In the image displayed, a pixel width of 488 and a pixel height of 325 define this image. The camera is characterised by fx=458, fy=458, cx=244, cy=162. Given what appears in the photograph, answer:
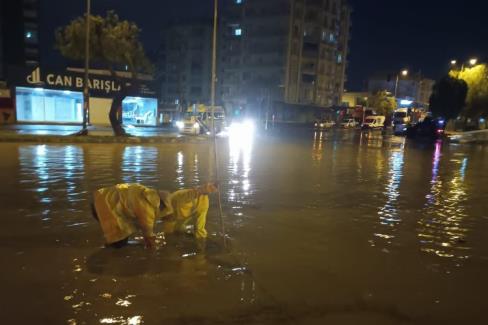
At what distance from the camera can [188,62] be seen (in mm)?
93375

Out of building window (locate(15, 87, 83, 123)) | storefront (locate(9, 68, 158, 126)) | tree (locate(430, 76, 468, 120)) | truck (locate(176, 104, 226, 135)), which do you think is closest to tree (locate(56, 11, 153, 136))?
truck (locate(176, 104, 226, 135))

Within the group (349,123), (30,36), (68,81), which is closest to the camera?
(68,81)

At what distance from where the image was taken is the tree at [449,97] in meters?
46.7

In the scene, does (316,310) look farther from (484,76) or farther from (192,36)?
(192,36)

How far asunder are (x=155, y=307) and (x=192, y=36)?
9295 cm

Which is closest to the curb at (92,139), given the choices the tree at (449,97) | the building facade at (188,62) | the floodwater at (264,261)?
the floodwater at (264,261)

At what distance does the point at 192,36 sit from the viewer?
305ft

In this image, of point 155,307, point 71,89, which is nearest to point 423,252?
point 155,307

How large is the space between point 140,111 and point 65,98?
8.28 meters

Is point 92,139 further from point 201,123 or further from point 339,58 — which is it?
point 339,58

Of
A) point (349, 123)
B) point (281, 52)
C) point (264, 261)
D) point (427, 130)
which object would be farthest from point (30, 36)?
point (264, 261)

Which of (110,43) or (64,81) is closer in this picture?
→ (110,43)

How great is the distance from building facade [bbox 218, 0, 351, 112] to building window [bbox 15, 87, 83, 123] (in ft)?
122

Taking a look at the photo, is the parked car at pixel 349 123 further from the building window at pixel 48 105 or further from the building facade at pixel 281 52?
the building window at pixel 48 105
